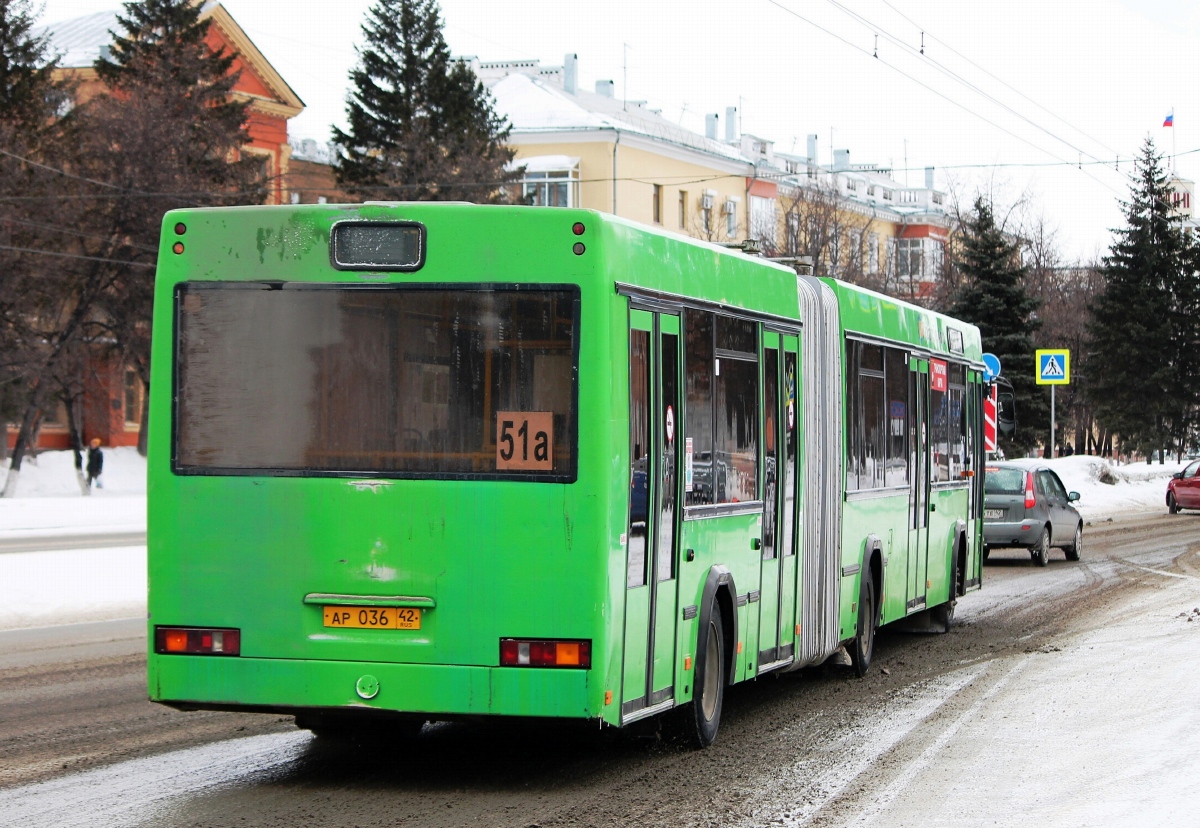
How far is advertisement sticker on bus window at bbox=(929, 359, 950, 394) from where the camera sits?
15453 millimetres

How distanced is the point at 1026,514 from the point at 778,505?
52.9ft

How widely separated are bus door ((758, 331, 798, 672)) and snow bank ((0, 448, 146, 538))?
2197 centimetres

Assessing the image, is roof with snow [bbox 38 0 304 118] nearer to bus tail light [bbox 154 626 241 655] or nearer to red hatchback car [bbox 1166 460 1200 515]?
red hatchback car [bbox 1166 460 1200 515]

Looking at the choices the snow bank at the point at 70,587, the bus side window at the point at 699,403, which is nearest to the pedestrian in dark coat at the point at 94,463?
the snow bank at the point at 70,587

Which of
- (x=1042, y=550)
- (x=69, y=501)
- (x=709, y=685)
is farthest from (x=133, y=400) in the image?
(x=709, y=685)

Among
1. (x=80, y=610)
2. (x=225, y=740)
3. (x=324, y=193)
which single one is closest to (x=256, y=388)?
(x=225, y=740)

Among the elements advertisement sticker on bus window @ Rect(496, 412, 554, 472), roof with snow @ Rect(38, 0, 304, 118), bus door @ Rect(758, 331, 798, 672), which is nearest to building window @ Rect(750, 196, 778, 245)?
roof with snow @ Rect(38, 0, 304, 118)

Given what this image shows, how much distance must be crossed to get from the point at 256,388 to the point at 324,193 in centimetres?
6150

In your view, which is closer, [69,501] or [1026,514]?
[1026,514]

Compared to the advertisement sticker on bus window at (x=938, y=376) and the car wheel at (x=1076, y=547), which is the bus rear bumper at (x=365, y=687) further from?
the car wheel at (x=1076, y=547)

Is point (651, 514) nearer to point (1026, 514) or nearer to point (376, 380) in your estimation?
point (376, 380)

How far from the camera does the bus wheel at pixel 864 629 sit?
12.8m

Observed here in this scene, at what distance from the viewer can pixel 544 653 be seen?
781 cm

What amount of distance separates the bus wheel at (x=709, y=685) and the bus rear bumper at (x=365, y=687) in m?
1.55
